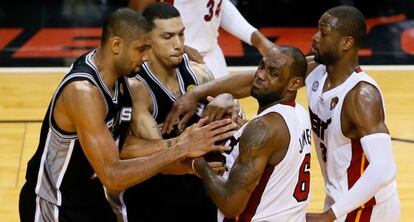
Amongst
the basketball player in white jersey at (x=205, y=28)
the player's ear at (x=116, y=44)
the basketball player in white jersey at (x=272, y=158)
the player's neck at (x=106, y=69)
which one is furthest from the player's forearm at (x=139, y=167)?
the basketball player in white jersey at (x=205, y=28)

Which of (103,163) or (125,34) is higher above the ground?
(125,34)

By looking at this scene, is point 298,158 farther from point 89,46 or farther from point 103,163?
point 89,46

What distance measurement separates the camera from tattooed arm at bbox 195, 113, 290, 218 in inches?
145

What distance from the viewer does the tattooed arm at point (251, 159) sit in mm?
3686

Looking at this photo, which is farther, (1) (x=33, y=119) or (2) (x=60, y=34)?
(2) (x=60, y=34)

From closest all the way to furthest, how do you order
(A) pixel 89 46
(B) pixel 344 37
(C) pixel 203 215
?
(B) pixel 344 37 < (C) pixel 203 215 < (A) pixel 89 46

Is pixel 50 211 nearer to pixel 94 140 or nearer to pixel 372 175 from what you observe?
pixel 94 140

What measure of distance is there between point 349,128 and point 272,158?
53 centimetres

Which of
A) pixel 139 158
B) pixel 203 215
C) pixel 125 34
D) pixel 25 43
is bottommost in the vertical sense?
pixel 25 43

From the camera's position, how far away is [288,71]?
3822 mm

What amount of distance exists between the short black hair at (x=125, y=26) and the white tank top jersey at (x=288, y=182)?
0.64m

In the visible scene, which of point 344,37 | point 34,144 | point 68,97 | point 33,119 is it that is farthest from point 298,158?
point 33,119

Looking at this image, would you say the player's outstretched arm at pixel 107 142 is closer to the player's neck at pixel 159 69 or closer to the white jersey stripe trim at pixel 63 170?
the white jersey stripe trim at pixel 63 170

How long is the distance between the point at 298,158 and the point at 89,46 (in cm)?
596
